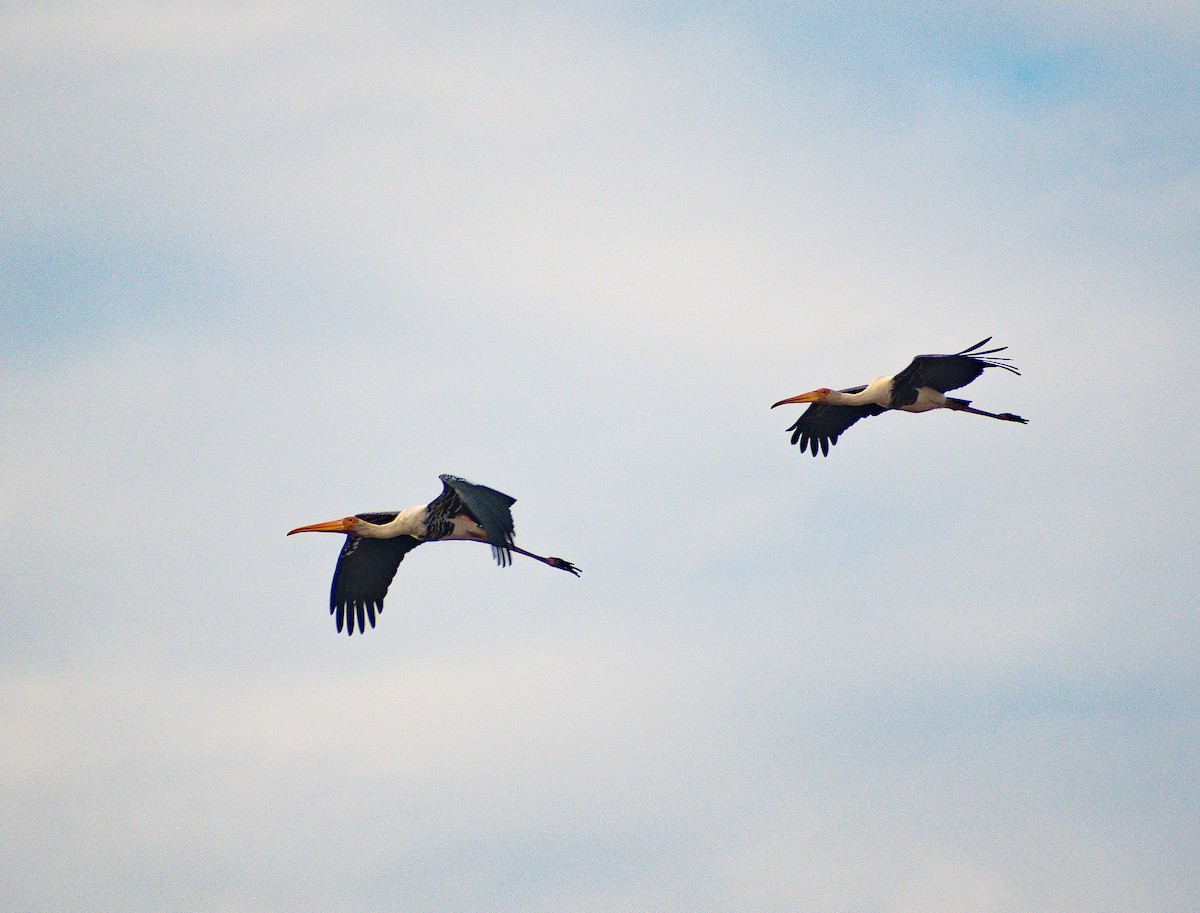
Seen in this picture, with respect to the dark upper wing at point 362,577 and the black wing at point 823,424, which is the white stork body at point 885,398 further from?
the dark upper wing at point 362,577

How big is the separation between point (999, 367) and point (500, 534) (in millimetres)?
9039

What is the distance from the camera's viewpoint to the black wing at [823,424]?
2952 cm

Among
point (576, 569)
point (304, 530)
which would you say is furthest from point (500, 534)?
point (304, 530)

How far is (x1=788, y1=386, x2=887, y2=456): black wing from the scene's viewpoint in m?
29.5

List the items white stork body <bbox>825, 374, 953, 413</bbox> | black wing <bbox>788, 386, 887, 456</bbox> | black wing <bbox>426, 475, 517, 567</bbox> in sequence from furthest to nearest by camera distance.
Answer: black wing <bbox>788, 386, 887, 456</bbox> → white stork body <bbox>825, 374, 953, 413</bbox> → black wing <bbox>426, 475, 517, 567</bbox>

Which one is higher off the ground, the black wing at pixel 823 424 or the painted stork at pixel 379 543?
the black wing at pixel 823 424

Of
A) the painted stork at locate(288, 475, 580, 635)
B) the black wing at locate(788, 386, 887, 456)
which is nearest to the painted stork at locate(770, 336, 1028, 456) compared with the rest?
the black wing at locate(788, 386, 887, 456)

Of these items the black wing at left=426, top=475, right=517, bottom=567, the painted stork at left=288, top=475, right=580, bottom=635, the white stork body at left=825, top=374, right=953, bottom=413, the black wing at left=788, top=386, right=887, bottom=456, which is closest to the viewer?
the black wing at left=426, top=475, right=517, bottom=567

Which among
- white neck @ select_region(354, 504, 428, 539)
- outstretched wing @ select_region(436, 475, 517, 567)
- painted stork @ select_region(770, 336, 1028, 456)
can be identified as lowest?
outstretched wing @ select_region(436, 475, 517, 567)

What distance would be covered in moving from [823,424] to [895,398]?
1.87m

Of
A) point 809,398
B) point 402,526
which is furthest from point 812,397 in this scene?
point 402,526

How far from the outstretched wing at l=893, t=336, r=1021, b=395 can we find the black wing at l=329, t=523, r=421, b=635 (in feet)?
28.9

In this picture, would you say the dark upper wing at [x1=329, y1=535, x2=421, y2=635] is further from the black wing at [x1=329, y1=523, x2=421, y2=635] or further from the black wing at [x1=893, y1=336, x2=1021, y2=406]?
the black wing at [x1=893, y1=336, x2=1021, y2=406]

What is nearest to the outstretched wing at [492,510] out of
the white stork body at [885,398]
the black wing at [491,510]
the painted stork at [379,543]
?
the black wing at [491,510]
